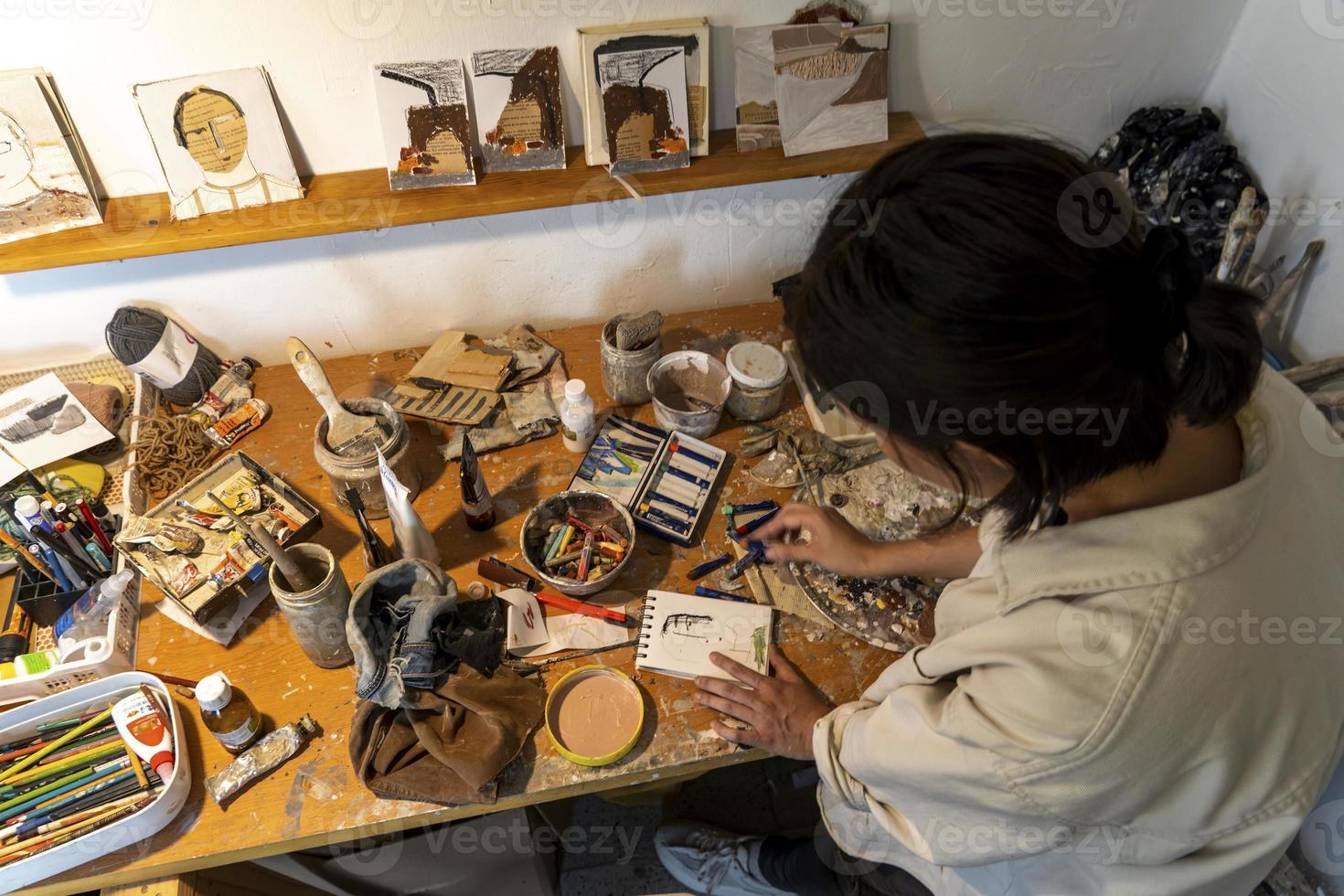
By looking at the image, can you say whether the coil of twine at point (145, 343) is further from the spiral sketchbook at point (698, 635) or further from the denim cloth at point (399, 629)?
the spiral sketchbook at point (698, 635)

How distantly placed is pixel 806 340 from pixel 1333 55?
1203mm

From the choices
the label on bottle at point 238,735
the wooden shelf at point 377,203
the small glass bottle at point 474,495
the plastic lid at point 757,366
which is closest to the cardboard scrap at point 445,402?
the small glass bottle at point 474,495

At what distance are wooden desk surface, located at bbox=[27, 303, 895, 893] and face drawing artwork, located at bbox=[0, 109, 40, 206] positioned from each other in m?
0.44

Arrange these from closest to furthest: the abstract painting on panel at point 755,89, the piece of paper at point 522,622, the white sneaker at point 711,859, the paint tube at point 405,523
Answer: the paint tube at point 405,523 → the piece of paper at point 522,622 → the abstract painting on panel at point 755,89 → the white sneaker at point 711,859

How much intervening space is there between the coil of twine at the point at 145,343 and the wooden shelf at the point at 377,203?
13cm

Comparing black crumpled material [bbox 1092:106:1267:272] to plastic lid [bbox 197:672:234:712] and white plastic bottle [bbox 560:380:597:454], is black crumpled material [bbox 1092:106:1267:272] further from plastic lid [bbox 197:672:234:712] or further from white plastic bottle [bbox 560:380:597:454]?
plastic lid [bbox 197:672:234:712]

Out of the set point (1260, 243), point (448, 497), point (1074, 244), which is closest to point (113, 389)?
point (448, 497)

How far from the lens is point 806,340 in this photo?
77cm

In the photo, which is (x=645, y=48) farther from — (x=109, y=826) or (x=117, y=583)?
(x=109, y=826)

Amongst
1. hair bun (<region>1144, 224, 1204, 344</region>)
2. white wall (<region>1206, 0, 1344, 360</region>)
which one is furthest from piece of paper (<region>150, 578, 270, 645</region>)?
white wall (<region>1206, 0, 1344, 360</region>)

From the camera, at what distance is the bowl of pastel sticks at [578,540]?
46.8 inches

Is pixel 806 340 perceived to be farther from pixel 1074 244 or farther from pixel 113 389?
pixel 113 389

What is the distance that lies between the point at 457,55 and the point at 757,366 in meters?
0.68

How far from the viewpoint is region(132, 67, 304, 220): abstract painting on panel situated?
1.13m
